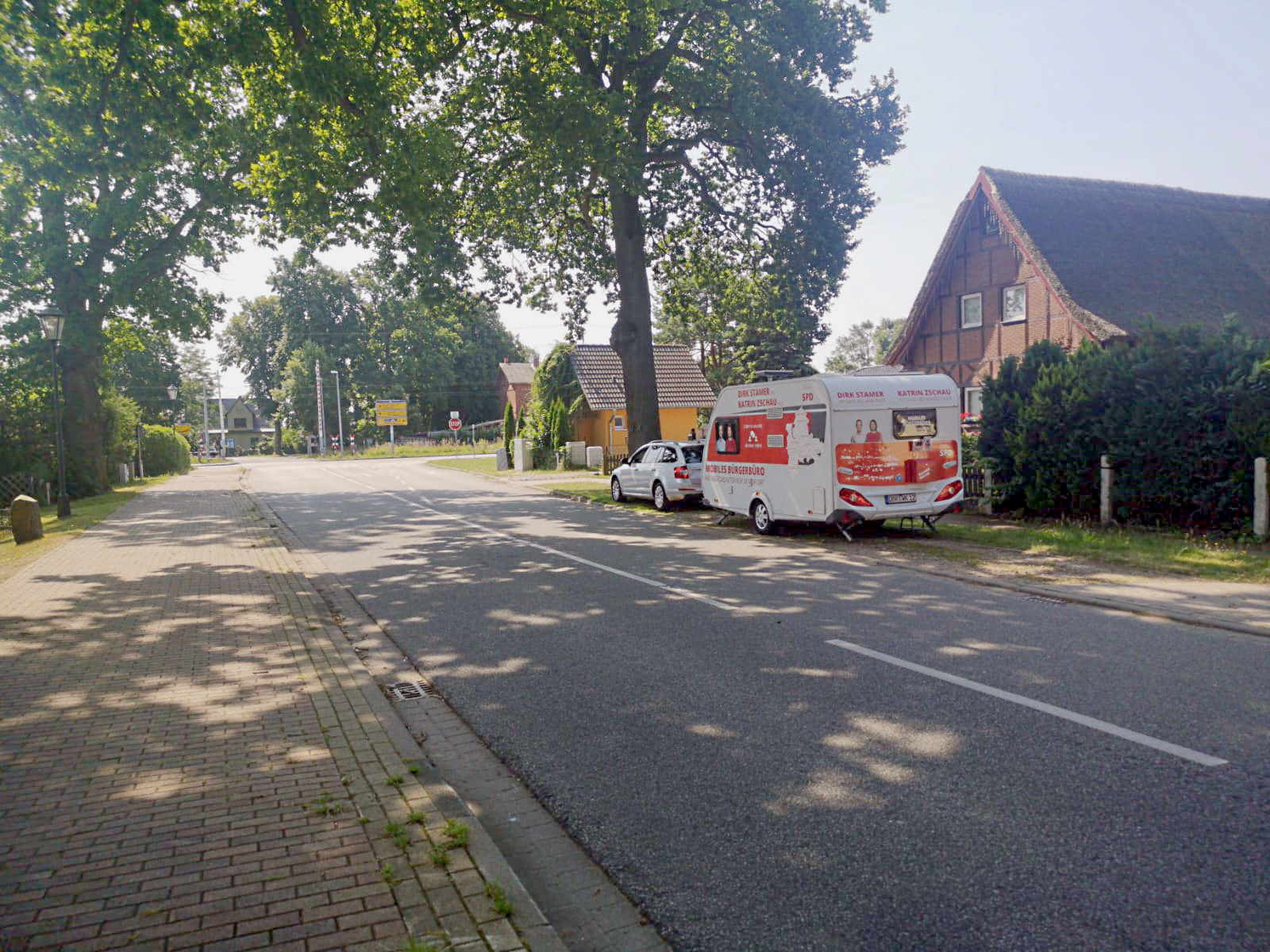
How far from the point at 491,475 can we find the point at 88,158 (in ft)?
75.3

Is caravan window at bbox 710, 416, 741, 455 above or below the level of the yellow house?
below

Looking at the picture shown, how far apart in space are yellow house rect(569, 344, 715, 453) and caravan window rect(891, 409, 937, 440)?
2648 cm

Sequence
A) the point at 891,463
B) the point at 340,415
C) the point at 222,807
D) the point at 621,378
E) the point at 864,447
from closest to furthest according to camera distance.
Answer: the point at 222,807
the point at 864,447
the point at 891,463
the point at 621,378
the point at 340,415

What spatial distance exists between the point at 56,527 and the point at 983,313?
25247 millimetres

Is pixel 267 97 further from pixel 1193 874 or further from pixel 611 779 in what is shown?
pixel 1193 874

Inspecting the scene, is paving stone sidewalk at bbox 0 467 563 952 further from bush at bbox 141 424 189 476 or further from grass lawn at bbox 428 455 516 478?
bush at bbox 141 424 189 476

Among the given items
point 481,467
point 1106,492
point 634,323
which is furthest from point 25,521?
point 481,467

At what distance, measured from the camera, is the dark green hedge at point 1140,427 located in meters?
12.2

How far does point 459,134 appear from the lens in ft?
71.3

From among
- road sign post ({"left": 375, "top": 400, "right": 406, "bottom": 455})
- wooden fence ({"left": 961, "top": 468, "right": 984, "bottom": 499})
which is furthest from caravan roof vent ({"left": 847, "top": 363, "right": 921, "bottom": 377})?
road sign post ({"left": 375, "top": 400, "right": 406, "bottom": 455})

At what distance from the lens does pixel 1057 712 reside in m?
5.52

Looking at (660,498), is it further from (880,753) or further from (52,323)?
(880,753)

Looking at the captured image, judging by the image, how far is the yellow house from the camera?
4241 cm

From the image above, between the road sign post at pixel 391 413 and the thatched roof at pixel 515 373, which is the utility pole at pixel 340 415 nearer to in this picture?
the road sign post at pixel 391 413
